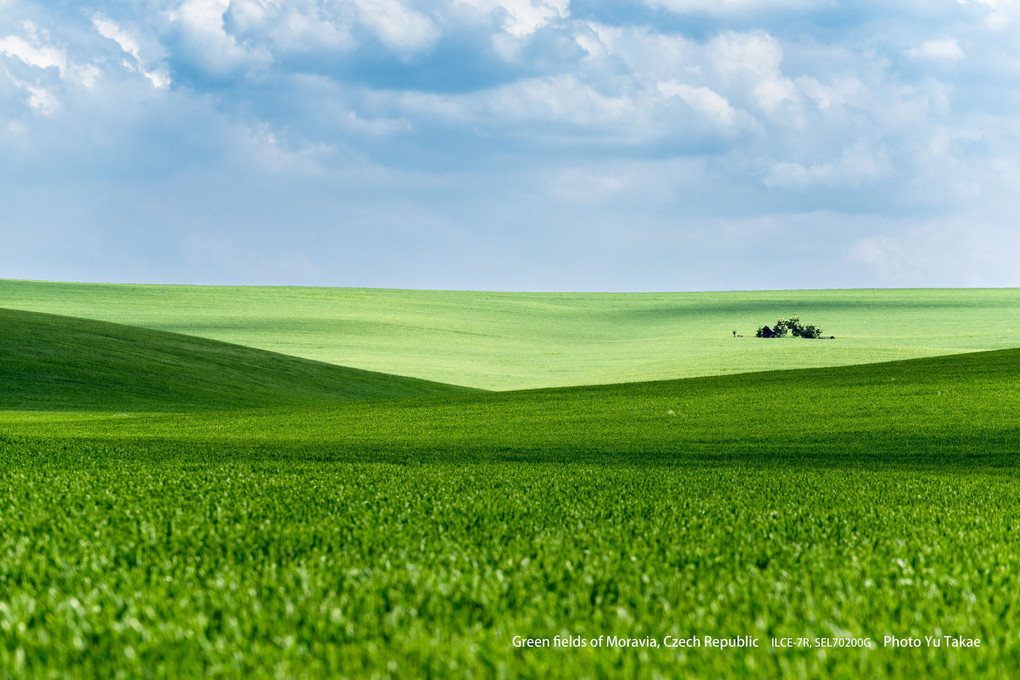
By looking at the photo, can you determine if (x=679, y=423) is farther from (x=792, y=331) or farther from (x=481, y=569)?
(x=792, y=331)

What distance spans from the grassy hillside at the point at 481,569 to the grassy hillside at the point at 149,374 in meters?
30.4


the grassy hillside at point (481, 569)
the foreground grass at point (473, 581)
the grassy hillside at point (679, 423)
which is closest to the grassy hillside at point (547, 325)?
the grassy hillside at point (679, 423)

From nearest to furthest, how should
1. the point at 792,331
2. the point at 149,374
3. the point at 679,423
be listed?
the point at 679,423
the point at 149,374
the point at 792,331

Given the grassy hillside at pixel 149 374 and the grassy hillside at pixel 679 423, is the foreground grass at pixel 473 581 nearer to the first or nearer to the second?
the grassy hillside at pixel 679 423

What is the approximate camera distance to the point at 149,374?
4638 cm

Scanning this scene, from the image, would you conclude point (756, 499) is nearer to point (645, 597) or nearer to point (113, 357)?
point (645, 597)

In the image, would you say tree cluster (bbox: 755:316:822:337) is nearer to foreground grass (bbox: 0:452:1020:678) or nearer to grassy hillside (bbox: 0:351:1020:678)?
grassy hillside (bbox: 0:351:1020:678)

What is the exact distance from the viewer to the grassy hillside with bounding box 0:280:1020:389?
60.8 m

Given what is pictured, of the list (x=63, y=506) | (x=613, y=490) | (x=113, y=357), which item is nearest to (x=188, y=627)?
(x=63, y=506)

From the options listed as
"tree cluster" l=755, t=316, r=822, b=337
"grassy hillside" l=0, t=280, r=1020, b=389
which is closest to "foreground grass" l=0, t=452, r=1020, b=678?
"grassy hillside" l=0, t=280, r=1020, b=389

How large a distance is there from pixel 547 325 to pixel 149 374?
49.9 metres

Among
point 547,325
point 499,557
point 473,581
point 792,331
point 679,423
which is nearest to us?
point 473,581

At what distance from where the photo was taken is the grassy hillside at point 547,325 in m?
60.8

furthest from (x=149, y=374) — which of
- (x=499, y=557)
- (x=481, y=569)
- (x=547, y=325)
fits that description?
(x=547, y=325)
